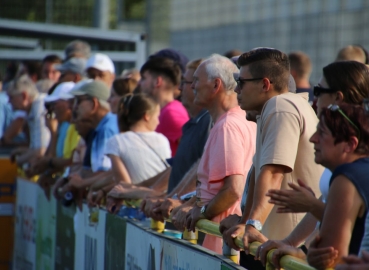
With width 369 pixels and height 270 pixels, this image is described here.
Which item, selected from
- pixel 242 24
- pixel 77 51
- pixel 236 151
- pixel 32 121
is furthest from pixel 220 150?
pixel 242 24

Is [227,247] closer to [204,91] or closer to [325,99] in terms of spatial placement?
[325,99]

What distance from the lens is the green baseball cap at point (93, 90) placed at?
8297mm

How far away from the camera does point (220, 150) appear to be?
17.2ft

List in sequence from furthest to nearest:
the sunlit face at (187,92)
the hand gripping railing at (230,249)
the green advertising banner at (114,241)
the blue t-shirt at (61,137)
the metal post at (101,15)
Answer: the metal post at (101,15) → the blue t-shirt at (61,137) → the green advertising banner at (114,241) → the sunlit face at (187,92) → the hand gripping railing at (230,249)

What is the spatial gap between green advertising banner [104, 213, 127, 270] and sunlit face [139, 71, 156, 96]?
1.28 m

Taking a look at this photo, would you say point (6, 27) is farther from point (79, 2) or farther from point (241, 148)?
point (241, 148)

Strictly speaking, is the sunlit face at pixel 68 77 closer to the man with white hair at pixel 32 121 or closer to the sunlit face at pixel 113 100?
the man with white hair at pixel 32 121

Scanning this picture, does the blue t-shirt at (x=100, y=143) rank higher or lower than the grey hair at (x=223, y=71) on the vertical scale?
lower

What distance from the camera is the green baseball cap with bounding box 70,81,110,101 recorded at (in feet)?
27.2

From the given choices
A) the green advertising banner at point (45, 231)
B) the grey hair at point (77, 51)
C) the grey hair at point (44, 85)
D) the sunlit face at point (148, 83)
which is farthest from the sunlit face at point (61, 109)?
the grey hair at point (44, 85)

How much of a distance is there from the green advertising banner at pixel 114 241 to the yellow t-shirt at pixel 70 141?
252 centimetres

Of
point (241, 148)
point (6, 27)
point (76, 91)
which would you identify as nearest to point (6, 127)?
point (6, 27)

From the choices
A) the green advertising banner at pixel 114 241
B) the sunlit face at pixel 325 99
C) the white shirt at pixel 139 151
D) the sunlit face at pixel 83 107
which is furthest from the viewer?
the sunlit face at pixel 83 107

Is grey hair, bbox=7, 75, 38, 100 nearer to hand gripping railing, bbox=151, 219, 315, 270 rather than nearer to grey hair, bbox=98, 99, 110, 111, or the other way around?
grey hair, bbox=98, 99, 110, 111
